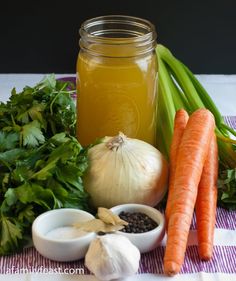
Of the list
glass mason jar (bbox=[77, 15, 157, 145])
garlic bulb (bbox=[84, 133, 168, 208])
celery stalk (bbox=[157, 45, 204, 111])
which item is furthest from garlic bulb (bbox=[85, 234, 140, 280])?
celery stalk (bbox=[157, 45, 204, 111])

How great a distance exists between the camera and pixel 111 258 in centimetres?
94

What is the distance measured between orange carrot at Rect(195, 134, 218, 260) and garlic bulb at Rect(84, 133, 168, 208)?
0.07 meters

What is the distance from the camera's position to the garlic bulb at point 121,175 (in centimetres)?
110

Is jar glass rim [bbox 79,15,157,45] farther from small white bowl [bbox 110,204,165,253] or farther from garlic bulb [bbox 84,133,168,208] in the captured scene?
small white bowl [bbox 110,204,165,253]

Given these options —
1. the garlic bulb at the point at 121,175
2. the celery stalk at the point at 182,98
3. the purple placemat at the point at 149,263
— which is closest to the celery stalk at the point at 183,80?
the celery stalk at the point at 182,98

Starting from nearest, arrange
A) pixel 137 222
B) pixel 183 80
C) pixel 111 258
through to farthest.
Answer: pixel 111 258 → pixel 137 222 → pixel 183 80

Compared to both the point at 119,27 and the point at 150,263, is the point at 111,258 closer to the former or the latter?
the point at 150,263

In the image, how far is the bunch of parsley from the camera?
1029 mm

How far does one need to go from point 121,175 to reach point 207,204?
5.9 inches

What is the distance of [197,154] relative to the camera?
3.76 ft

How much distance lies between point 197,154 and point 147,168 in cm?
9

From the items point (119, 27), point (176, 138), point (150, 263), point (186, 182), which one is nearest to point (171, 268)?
point (150, 263)

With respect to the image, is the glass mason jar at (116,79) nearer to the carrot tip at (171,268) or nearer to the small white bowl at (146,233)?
the small white bowl at (146,233)

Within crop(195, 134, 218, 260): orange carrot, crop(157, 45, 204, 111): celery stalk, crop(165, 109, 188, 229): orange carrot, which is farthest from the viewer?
crop(157, 45, 204, 111): celery stalk
